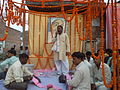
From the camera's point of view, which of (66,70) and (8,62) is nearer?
(8,62)

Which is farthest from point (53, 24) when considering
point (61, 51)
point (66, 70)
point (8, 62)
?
point (8, 62)

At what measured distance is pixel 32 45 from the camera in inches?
275

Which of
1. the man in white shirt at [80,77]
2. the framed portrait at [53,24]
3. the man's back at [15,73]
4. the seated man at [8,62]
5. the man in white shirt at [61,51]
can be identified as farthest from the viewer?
the framed portrait at [53,24]

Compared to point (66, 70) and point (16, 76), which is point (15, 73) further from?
point (66, 70)

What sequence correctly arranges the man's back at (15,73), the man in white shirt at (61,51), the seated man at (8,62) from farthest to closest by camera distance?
the man in white shirt at (61,51)
the seated man at (8,62)
the man's back at (15,73)

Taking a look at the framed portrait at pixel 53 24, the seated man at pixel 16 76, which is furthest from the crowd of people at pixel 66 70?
the framed portrait at pixel 53 24

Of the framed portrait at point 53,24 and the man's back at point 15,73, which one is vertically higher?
the framed portrait at point 53,24

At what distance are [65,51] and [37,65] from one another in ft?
5.67

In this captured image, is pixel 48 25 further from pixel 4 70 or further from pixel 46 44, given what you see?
pixel 4 70

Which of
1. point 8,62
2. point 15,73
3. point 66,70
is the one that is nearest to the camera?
point 15,73

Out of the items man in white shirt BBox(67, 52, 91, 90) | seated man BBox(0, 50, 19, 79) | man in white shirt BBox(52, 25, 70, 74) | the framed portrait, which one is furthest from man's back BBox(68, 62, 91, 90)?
the framed portrait

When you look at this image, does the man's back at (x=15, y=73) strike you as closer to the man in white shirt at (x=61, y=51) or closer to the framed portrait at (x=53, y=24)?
the man in white shirt at (x=61, y=51)

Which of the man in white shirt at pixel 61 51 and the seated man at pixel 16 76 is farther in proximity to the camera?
the man in white shirt at pixel 61 51

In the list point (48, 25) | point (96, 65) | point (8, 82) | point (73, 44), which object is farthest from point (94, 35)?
point (8, 82)
